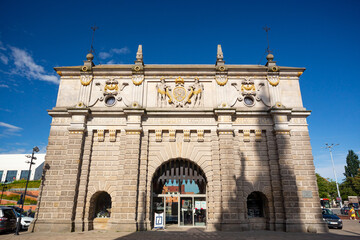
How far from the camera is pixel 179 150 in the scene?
1789 centimetres

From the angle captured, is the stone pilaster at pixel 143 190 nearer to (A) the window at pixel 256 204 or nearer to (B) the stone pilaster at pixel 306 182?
(A) the window at pixel 256 204

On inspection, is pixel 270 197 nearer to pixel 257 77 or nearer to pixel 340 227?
pixel 340 227

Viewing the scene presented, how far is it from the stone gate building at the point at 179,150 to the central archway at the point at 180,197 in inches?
3.2

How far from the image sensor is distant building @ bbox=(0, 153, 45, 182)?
7481 cm

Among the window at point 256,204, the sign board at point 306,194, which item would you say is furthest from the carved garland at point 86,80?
the sign board at point 306,194

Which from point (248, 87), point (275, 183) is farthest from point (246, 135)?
point (248, 87)

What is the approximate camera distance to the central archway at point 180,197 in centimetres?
1789

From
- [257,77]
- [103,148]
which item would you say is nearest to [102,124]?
[103,148]

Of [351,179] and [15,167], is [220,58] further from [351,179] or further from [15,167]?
[15,167]

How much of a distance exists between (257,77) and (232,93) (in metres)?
2.86

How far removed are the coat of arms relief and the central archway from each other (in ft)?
15.6

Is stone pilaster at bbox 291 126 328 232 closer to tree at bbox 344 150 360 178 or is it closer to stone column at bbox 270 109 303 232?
stone column at bbox 270 109 303 232

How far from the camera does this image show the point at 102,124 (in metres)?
18.4

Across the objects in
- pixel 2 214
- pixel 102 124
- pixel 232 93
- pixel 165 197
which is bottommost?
pixel 2 214
